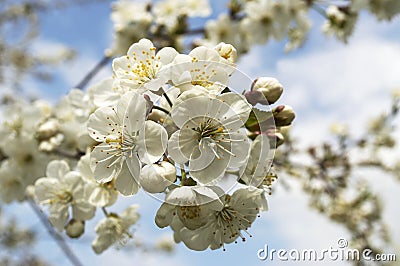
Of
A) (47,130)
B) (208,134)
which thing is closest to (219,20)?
(47,130)

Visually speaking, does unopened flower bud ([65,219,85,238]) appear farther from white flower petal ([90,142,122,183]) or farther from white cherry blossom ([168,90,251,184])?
white cherry blossom ([168,90,251,184])

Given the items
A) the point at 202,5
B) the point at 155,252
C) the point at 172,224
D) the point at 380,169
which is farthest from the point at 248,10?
the point at 155,252

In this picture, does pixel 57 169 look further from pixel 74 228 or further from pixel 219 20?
pixel 219 20

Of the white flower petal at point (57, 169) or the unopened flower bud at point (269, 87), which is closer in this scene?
the unopened flower bud at point (269, 87)

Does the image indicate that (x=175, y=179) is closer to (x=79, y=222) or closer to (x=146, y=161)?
(x=146, y=161)

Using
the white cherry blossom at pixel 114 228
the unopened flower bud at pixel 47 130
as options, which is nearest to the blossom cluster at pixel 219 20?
the unopened flower bud at pixel 47 130

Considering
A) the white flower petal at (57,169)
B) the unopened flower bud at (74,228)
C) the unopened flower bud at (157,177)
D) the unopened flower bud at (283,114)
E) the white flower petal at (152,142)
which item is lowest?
the unopened flower bud at (157,177)

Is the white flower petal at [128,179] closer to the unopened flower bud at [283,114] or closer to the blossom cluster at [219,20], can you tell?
the unopened flower bud at [283,114]

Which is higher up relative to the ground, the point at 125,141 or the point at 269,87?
the point at 269,87
